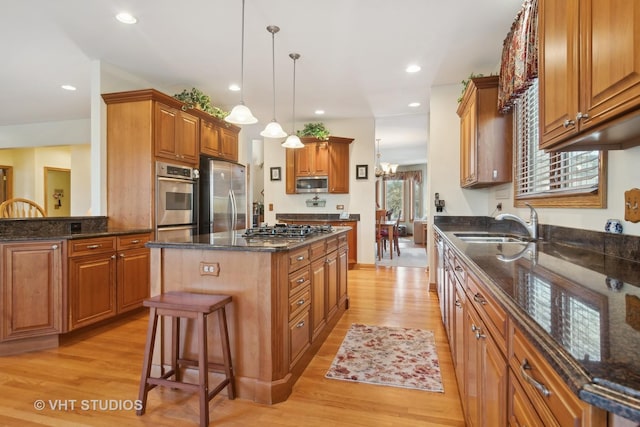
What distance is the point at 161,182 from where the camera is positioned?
3.74 meters

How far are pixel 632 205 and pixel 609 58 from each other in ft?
2.53

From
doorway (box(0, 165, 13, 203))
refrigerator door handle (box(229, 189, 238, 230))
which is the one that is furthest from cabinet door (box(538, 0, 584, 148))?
doorway (box(0, 165, 13, 203))

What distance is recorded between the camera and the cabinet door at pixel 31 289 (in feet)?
8.55

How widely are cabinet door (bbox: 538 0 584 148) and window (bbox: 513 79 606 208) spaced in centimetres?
50

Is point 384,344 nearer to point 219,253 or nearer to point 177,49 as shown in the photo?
point 219,253

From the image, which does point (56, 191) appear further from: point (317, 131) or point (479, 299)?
point (479, 299)

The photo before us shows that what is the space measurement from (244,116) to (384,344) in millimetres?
2219

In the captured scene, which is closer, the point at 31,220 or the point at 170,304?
the point at 170,304

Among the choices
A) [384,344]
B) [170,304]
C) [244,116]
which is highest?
[244,116]

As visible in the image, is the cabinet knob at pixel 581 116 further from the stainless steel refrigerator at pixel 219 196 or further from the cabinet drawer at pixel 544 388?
the stainless steel refrigerator at pixel 219 196

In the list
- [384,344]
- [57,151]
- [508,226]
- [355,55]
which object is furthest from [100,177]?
[57,151]

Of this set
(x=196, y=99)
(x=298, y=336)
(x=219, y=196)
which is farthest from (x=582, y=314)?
(x=196, y=99)

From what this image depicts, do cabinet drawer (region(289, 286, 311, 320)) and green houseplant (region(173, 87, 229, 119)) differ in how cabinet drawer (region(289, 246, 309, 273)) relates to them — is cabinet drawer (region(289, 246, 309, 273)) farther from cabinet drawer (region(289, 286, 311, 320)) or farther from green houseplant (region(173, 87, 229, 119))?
green houseplant (region(173, 87, 229, 119))

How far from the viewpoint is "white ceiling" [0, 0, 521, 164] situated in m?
2.79
